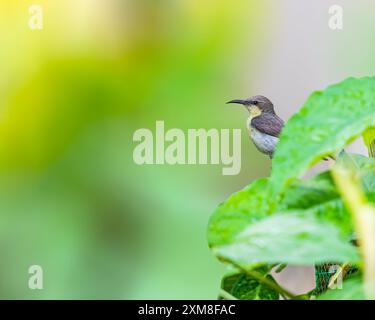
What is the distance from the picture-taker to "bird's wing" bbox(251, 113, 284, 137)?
170 cm

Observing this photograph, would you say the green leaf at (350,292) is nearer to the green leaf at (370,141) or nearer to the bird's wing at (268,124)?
the green leaf at (370,141)

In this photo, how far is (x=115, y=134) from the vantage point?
1.85 meters

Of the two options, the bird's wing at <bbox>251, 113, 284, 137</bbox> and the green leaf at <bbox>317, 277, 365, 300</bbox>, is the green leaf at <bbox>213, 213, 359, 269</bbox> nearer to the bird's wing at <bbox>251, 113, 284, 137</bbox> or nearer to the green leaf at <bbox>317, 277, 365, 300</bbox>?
the green leaf at <bbox>317, 277, 365, 300</bbox>

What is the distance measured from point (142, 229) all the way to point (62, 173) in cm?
27

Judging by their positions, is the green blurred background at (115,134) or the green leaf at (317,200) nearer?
the green leaf at (317,200)

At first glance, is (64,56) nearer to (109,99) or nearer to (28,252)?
(109,99)

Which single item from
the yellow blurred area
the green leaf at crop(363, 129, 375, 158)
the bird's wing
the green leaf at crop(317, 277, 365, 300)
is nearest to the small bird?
the bird's wing

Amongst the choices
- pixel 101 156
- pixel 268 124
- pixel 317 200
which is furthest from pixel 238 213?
pixel 101 156

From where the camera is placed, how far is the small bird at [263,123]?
5.58 ft

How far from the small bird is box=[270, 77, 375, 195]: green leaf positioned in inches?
55.5

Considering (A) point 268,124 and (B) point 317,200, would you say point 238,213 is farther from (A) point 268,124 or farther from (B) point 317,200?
(A) point 268,124

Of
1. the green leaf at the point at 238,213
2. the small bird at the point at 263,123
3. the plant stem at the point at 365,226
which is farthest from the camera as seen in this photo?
the small bird at the point at 263,123

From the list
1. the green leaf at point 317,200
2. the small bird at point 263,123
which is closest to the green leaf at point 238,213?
the green leaf at point 317,200

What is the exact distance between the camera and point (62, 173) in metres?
1.80
